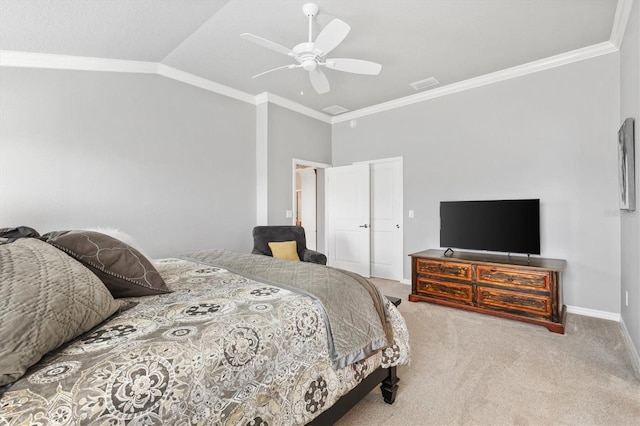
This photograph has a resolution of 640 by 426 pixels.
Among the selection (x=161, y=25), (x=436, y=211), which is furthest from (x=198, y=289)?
(x=436, y=211)

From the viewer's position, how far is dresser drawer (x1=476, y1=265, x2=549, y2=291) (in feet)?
9.87

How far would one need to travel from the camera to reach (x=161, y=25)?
272 centimetres

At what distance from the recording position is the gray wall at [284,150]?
459 cm

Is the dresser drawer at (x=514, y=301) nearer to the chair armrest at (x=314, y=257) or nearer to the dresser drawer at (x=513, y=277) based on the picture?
the dresser drawer at (x=513, y=277)

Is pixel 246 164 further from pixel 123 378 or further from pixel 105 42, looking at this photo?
pixel 123 378

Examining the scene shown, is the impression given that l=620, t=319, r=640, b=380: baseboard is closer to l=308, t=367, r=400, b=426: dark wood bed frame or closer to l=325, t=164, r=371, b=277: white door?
l=308, t=367, r=400, b=426: dark wood bed frame

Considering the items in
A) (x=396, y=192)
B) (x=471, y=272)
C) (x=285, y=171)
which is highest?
(x=285, y=171)

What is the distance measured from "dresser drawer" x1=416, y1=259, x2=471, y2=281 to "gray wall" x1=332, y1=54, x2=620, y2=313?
745 millimetres

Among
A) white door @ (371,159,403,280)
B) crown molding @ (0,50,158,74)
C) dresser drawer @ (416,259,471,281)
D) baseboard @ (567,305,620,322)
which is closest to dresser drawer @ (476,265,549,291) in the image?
dresser drawer @ (416,259,471,281)

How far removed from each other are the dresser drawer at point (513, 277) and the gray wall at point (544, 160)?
2.32 ft

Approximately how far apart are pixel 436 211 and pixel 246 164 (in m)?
2.87

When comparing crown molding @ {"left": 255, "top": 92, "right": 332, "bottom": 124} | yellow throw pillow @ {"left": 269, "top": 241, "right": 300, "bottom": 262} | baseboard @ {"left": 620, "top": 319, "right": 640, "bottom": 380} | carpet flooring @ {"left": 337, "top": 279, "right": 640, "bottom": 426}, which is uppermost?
crown molding @ {"left": 255, "top": 92, "right": 332, "bottom": 124}

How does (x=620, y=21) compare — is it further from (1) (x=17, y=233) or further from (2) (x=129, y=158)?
(2) (x=129, y=158)

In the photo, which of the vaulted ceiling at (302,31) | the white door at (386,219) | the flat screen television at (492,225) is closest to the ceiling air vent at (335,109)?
the white door at (386,219)
